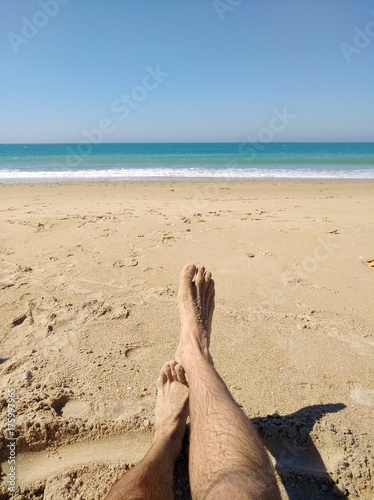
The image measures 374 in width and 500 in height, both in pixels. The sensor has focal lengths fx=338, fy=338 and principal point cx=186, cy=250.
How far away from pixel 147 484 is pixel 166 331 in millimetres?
1091

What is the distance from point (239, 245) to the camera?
147 inches

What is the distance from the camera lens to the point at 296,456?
135cm

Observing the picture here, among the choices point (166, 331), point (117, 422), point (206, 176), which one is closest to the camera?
point (117, 422)

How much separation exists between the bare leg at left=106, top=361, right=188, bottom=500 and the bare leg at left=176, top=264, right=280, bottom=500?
0.31 feet

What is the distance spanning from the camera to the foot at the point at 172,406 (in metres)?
1.41

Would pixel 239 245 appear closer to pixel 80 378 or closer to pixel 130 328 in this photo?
pixel 130 328

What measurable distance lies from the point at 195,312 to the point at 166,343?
257 mm

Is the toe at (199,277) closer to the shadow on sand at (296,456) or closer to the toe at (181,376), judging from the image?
the toe at (181,376)

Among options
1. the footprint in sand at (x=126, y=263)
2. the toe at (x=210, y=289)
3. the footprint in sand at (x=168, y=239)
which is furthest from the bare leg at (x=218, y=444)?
the footprint in sand at (x=168, y=239)

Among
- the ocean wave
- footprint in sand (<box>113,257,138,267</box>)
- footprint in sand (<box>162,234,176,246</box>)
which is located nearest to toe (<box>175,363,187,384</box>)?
footprint in sand (<box>113,257,138,267</box>)

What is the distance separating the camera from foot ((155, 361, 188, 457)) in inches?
55.5

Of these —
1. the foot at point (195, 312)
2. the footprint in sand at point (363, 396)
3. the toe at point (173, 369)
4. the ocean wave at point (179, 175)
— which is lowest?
the footprint in sand at point (363, 396)

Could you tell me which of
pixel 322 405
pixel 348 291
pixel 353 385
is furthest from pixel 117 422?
pixel 348 291

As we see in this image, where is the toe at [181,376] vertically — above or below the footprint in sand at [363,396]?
above
